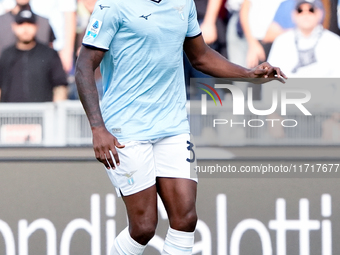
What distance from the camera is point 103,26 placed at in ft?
10.1

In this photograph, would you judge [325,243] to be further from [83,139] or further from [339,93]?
[83,139]

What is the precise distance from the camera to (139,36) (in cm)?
312

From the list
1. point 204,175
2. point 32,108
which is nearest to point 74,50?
point 32,108

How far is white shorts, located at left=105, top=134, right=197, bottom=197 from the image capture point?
3.21m

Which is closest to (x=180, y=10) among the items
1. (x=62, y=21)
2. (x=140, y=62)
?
(x=140, y=62)

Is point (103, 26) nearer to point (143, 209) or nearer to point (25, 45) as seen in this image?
point (143, 209)

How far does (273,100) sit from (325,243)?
1.12 metres

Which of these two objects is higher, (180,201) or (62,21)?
(62,21)

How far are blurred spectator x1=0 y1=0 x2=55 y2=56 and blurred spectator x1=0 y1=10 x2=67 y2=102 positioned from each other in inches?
1.2

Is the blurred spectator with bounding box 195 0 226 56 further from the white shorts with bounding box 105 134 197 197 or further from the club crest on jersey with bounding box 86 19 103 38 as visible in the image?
the club crest on jersey with bounding box 86 19 103 38

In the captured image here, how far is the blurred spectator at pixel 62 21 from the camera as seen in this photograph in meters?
4.44

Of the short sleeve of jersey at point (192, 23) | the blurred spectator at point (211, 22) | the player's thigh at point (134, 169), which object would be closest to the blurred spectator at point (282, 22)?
the blurred spectator at point (211, 22)

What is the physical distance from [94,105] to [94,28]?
15.4 inches

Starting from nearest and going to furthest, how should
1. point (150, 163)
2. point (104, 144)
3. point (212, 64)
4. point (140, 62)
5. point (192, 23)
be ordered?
point (104, 144) < point (140, 62) < point (150, 163) < point (192, 23) < point (212, 64)
